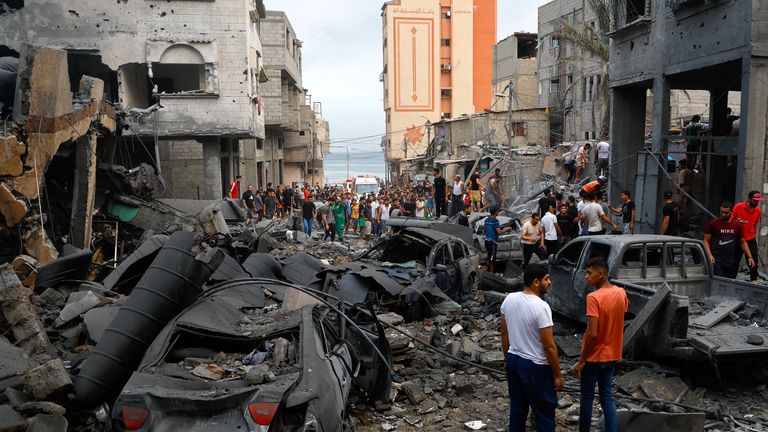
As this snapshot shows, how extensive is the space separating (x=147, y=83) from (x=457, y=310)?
20.5m

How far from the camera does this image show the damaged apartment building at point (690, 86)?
468 inches

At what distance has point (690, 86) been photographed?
56.1ft

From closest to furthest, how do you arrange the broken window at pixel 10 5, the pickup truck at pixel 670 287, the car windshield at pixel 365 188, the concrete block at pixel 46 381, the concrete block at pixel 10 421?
the concrete block at pixel 10 421, the concrete block at pixel 46 381, the pickup truck at pixel 670 287, the broken window at pixel 10 5, the car windshield at pixel 365 188

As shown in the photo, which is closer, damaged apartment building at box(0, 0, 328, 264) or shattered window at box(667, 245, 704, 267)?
shattered window at box(667, 245, 704, 267)

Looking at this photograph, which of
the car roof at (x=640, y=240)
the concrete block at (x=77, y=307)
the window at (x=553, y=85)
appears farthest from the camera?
the window at (x=553, y=85)

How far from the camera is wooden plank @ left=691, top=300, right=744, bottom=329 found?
709 centimetres

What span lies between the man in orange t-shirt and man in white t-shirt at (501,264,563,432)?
1.16 feet

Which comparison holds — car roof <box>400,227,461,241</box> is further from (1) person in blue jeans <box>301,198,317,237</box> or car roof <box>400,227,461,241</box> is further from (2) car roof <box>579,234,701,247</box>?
(1) person in blue jeans <box>301,198,317,237</box>

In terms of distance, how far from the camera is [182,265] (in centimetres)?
594

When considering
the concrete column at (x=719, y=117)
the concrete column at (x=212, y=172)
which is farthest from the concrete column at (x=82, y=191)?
the concrete column at (x=719, y=117)

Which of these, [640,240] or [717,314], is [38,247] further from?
[717,314]

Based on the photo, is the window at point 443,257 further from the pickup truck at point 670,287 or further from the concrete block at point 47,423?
the concrete block at point 47,423

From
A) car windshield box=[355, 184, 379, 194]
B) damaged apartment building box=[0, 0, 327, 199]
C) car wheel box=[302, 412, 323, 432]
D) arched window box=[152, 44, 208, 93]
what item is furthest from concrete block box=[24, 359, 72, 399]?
car windshield box=[355, 184, 379, 194]

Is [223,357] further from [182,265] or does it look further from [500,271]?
[500,271]
